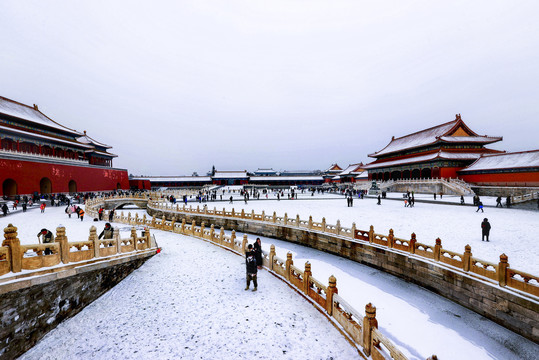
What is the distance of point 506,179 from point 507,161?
2.65 metres

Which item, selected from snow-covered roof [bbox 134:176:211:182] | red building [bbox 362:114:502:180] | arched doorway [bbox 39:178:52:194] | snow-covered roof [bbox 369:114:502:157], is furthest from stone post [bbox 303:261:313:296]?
snow-covered roof [bbox 134:176:211:182]

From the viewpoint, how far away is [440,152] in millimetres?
32969

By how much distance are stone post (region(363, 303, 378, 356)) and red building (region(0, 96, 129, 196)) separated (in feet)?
122

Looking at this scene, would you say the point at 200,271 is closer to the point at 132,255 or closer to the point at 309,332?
the point at 132,255

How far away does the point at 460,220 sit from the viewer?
1569 centimetres

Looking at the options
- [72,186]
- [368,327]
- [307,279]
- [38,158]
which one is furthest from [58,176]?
[368,327]

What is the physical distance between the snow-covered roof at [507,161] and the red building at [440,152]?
182cm

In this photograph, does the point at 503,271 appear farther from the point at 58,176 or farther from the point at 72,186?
the point at 72,186

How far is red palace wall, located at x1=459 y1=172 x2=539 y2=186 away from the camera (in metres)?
24.3

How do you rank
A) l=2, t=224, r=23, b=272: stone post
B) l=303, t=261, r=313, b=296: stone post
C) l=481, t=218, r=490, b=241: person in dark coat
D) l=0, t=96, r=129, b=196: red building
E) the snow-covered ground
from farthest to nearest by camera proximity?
1. l=0, t=96, r=129, b=196: red building
2. l=481, t=218, r=490, b=241: person in dark coat
3. l=303, t=261, r=313, b=296: stone post
4. l=2, t=224, r=23, b=272: stone post
5. the snow-covered ground

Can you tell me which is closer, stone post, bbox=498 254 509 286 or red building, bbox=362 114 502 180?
stone post, bbox=498 254 509 286

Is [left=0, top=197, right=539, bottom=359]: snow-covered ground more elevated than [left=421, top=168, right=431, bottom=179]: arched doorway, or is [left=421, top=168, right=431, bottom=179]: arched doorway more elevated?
[left=421, top=168, right=431, bottom=179]: arched doorway

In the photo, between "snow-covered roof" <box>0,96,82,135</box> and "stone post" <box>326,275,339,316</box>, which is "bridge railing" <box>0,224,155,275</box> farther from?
"snow-covered roof" <box>0,96,82,135</box>

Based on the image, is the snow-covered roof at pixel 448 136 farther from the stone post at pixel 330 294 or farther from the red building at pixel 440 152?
the stone post at pixel 330 294
